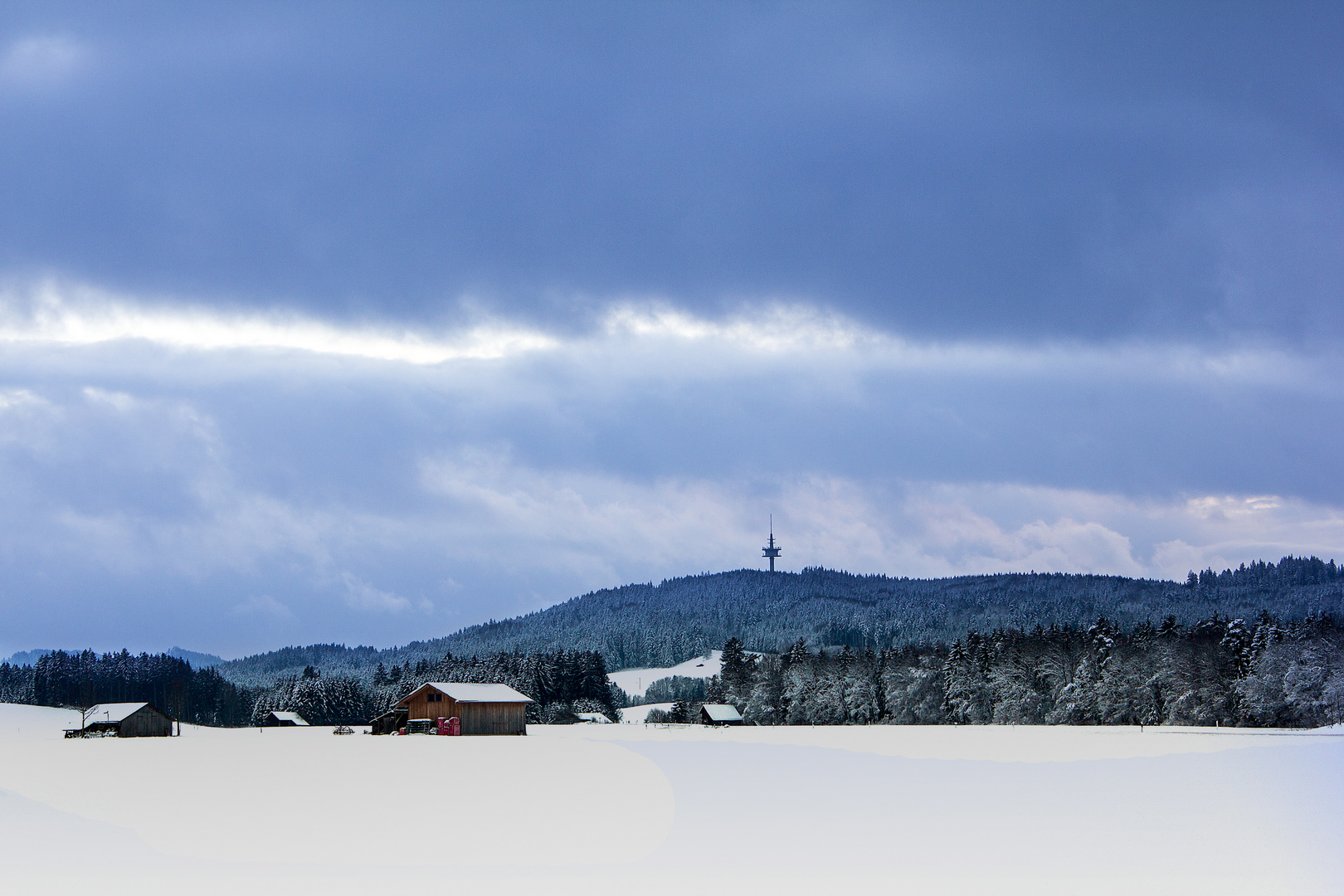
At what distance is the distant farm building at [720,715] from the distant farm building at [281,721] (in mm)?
55642

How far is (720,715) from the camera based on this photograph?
146500mm

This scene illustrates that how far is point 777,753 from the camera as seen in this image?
63.5 m

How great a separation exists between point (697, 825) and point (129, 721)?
311ft

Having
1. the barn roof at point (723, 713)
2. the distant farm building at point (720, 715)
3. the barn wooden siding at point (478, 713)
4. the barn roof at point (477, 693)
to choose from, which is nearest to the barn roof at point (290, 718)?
the barn roof at point (477, 693)

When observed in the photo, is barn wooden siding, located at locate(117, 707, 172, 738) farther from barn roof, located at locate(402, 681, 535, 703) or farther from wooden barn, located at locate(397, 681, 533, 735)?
wooden barn, located at locate(397, 681, 533, 735)

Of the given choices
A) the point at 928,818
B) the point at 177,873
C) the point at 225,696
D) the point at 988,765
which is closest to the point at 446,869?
the point at 177,873

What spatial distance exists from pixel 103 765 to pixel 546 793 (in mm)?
30976

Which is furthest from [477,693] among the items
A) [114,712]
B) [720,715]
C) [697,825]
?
[697,825]

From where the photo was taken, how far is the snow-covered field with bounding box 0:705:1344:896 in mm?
20953

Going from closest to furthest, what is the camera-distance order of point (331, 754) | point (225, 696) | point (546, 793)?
point (546, 793)
point (331, 754)
point (225, 696)

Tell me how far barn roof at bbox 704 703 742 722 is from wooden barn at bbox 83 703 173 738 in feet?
212

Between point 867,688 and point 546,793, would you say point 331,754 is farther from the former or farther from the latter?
point 867,688

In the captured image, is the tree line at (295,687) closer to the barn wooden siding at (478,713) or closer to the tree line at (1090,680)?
the tree line at (1090,680)

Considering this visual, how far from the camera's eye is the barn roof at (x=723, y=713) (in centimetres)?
14562
